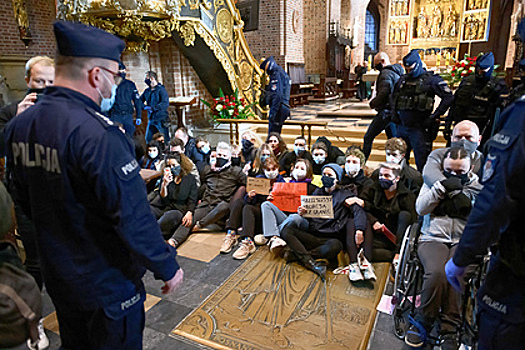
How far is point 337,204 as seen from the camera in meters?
3.82

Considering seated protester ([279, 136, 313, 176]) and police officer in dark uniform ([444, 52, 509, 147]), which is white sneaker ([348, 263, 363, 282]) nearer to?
seated protester ([279, 136, 313, 176])

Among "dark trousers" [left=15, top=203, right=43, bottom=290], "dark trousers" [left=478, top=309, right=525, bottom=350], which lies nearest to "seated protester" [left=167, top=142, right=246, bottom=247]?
"dark trousers" [left=15, top=203, right=43, bottom=290]

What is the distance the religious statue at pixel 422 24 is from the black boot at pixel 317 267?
53.3 feet

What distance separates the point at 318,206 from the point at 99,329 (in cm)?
261

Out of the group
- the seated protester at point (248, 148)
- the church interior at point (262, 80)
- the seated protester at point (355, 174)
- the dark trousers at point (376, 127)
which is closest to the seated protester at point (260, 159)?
the seated protester at point (248, 148)

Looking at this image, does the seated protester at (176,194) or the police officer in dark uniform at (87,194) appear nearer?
the police officer in dark uniform at (87,194)

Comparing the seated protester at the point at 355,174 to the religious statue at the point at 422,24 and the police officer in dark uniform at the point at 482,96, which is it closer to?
the police officer in dark uniform at the point at 482,96

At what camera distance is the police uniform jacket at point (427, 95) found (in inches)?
186

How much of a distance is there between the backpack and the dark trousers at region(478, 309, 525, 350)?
183 centimetres

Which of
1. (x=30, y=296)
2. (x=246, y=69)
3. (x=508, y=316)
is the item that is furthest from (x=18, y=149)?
(x=246, y=69)

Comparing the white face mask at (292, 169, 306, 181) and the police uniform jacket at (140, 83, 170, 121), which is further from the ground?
the police uniform jacket at (140, 83, 170, 121)

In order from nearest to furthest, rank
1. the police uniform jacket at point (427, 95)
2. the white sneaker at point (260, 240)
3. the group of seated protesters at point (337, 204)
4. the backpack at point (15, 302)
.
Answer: the backpack at point (15, 302) → the group of seated protesters at point (337, 204) → the white sneaker at point (260, 240) → the police uniform jacket at point (427, 95)

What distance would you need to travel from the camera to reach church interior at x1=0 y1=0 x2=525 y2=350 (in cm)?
290

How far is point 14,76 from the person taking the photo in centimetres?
1023
